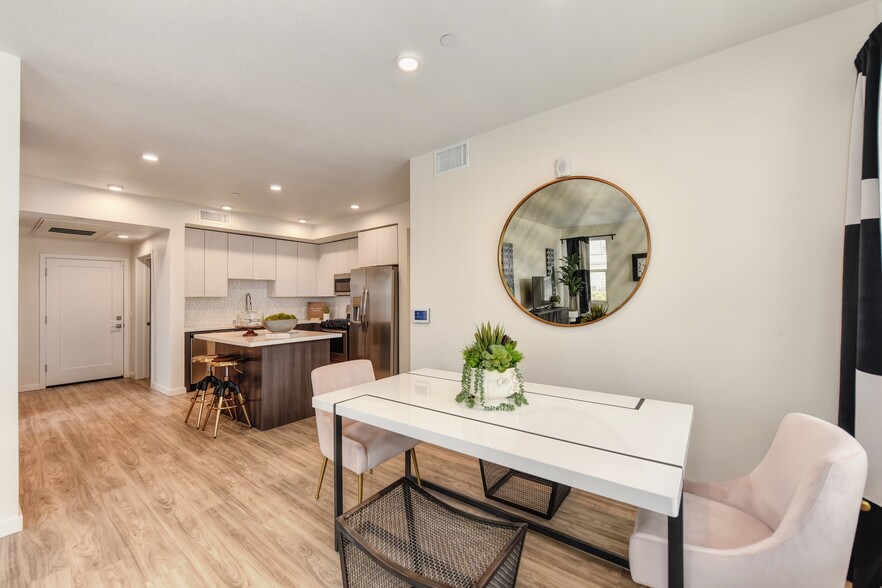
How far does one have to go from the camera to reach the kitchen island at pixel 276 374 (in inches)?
144

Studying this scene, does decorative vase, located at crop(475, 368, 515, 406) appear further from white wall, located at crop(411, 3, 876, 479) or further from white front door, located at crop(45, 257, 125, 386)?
white front door, located at crop(45, 257, 125, 386)

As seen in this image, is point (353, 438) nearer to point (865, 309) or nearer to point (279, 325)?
point (865, 309)

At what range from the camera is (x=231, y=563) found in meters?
1.80

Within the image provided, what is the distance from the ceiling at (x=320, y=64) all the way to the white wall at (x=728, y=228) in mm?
187

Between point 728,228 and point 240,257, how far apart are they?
6.02m

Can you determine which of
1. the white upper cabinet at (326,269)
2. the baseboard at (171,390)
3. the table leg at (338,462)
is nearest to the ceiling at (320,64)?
the table leg at (338,462)

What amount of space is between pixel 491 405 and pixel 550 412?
27cm

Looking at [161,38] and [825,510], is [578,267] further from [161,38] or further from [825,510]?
[161,38]

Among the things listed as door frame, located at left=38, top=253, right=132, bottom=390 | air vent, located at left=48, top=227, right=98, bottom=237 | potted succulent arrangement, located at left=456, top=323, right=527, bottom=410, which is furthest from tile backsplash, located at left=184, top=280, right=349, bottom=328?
potted succulent arrangement, located at left=456, top=323, right=527, bottom=410

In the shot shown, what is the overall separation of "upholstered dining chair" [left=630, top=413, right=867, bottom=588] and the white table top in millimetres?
251

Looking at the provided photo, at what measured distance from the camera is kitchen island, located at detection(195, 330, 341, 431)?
3.65m

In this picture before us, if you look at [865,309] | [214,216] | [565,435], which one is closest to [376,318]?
[214,216]

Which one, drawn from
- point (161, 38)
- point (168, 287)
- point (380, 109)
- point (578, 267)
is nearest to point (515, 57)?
point (380, 109)

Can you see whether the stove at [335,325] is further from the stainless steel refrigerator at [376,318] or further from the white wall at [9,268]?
the white wall at [9,268]
